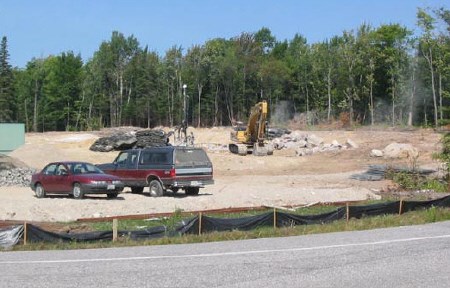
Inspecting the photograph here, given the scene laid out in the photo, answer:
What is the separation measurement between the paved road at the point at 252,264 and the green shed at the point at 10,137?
1499 inches

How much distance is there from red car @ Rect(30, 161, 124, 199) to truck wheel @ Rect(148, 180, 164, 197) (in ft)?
5.41

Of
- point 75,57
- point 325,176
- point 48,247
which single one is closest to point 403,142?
→ point 325,176

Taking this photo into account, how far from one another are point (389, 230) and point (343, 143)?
40942 millimetres

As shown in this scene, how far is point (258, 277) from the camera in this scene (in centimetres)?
946

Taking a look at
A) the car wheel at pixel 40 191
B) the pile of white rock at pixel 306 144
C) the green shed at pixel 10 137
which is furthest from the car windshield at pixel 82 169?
the pile of white rock at pixel 306 144

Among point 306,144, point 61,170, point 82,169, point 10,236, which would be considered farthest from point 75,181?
point 306,144

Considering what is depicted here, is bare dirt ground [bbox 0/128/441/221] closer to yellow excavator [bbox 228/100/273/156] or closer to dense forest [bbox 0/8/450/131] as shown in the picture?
yellow excavator [bbox 228/100/273/156]

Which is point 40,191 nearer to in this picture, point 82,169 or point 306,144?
point 82,169

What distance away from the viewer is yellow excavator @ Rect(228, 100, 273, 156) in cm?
5003

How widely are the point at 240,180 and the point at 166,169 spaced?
10397mm

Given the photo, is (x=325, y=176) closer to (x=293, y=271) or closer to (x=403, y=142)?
(x=403, y=142)

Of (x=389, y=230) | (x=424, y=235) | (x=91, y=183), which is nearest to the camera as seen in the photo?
(x=424, y=235)

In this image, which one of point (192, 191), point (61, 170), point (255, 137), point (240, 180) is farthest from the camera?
point (255, 137)

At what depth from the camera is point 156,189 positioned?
1038 inches
